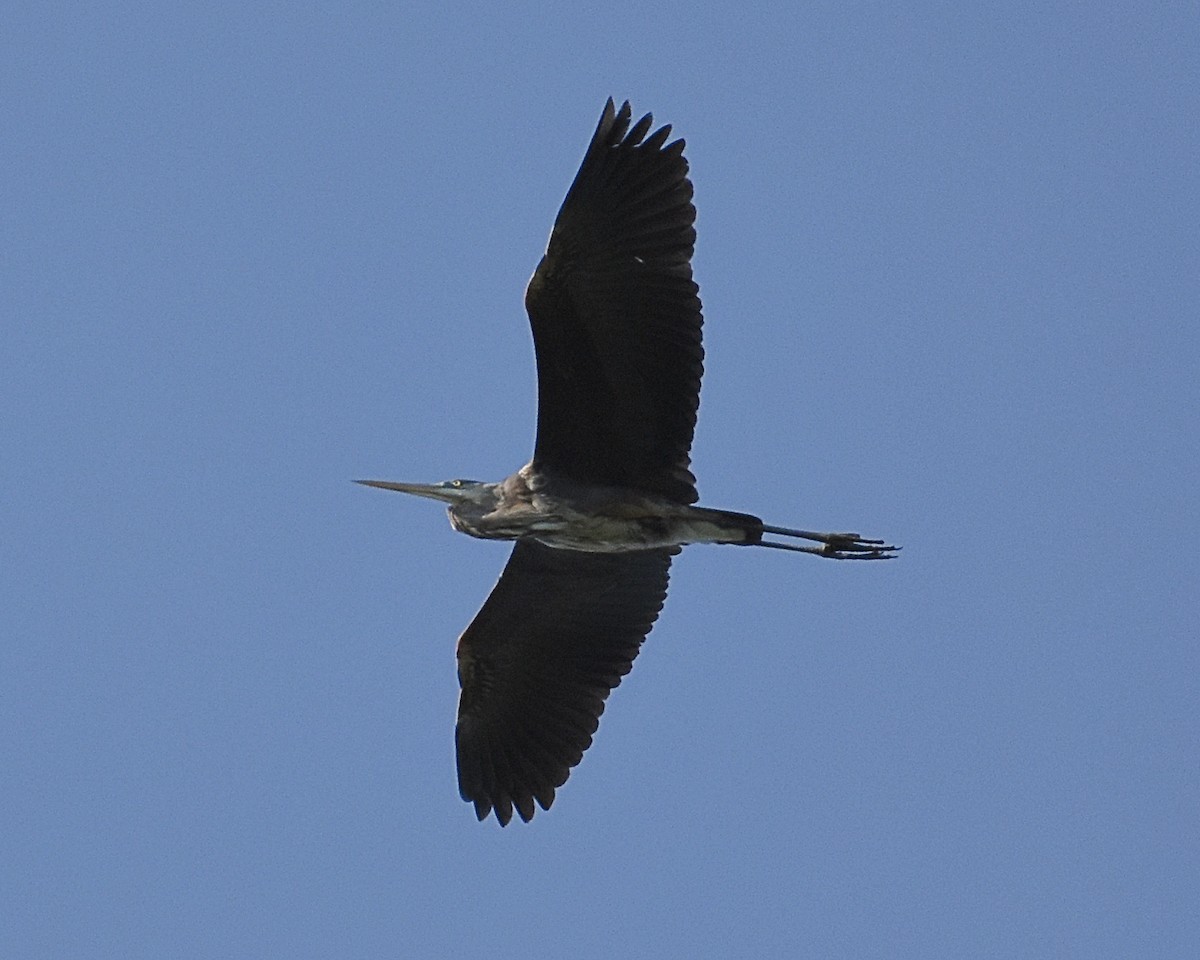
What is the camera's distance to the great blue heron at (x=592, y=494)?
36.4ft

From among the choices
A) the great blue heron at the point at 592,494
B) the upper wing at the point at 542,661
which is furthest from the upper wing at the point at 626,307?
the upper wing at the point at 542,661

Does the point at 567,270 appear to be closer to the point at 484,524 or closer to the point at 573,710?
the point at 484,524

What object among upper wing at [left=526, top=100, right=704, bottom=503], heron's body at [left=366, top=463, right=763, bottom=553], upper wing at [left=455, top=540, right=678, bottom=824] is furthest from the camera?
upper wing at [left=455, top=540, right=678, bottom=824]

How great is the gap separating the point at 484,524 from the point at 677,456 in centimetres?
138

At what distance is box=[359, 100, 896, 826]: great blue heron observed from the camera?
11109mm

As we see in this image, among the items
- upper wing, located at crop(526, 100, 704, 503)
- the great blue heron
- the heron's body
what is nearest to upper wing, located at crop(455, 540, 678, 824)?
the great blue heron

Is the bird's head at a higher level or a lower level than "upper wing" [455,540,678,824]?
higher

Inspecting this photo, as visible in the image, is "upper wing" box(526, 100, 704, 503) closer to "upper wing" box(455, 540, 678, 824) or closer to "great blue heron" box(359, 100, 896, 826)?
"great blue heron" box(359, 100, 896, 826)

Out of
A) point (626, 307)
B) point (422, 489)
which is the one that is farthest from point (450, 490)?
point (626, 307)

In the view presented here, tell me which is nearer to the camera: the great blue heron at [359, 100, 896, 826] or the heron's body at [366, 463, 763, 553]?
the great blue heron at [359, 100, 896, 826]

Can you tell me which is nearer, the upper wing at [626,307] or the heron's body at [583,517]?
the upper wing at [626,307]

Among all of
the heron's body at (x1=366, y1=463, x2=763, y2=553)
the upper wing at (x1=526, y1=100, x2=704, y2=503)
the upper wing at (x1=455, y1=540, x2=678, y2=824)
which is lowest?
the upper wing at (x1=455, y1=540, x2=678, y2=824)

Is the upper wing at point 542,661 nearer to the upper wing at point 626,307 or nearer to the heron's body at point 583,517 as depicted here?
the heron's body at point 583,517

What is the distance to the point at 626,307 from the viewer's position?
1123 centimetres
